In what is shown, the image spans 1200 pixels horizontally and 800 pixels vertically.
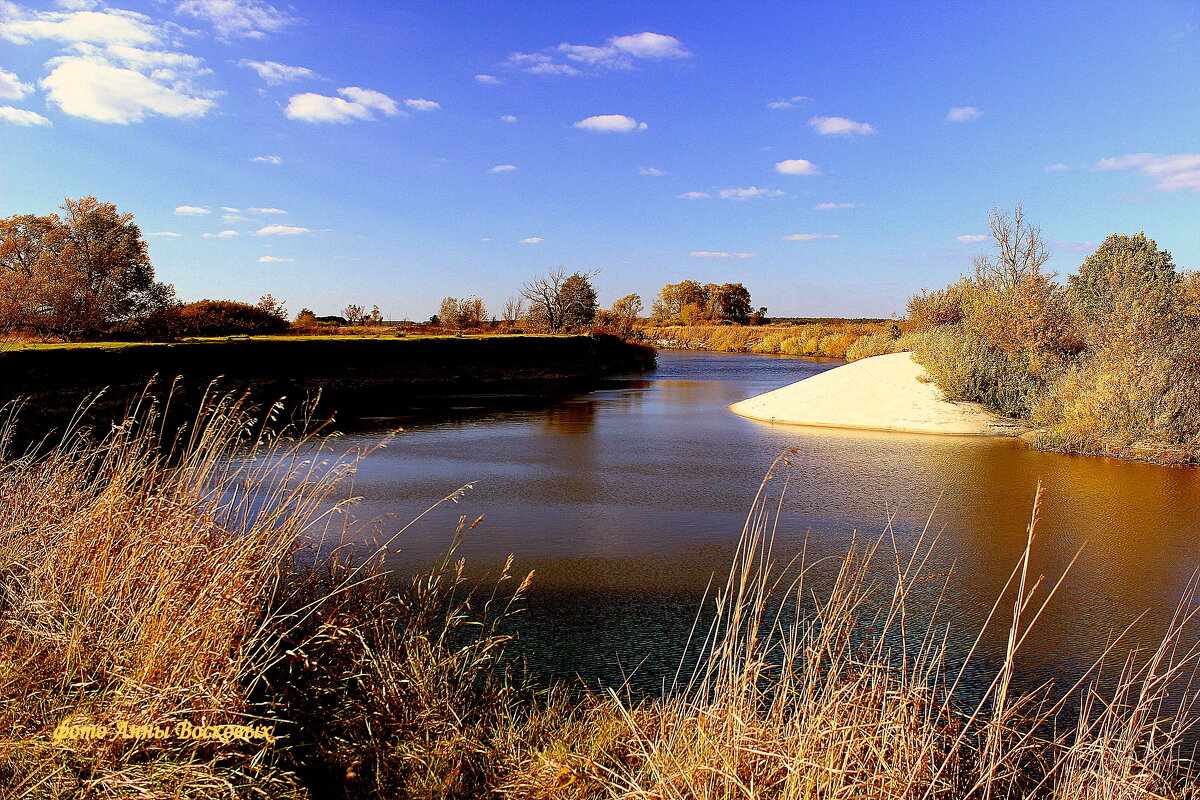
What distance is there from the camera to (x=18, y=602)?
3.39 metres

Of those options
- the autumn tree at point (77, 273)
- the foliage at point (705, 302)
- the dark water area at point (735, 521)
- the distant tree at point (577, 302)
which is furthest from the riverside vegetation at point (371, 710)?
the foliage at point (705, 302)

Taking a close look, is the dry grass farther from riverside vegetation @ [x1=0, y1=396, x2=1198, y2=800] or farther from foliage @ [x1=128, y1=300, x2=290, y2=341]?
riverside vegetation @ [x1=0, y1=396, x2=1198, y2=800]

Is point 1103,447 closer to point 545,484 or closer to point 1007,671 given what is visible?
point 545,484

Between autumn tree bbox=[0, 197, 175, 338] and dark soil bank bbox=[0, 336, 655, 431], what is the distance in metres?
5.25

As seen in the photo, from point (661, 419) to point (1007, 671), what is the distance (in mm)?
15263

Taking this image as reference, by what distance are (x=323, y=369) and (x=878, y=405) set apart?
18.5 meters

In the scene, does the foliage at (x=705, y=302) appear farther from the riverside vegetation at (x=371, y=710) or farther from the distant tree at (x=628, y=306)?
the riverside vegetation at (x=371, y=710)

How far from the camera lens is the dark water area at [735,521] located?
510 cm

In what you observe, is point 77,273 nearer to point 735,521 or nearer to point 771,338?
point 735,521

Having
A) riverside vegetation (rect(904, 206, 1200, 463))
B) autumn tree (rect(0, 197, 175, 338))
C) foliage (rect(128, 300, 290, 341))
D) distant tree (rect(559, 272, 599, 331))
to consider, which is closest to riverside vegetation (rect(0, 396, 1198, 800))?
riverside vegetation (rect(904, 206, 1200, 463))

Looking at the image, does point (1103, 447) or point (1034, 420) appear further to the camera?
point (1034, 420)

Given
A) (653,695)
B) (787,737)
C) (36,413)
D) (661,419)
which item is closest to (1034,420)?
(661,419)

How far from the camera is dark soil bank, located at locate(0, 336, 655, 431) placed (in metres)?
15.6

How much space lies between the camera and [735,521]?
26.4ft
